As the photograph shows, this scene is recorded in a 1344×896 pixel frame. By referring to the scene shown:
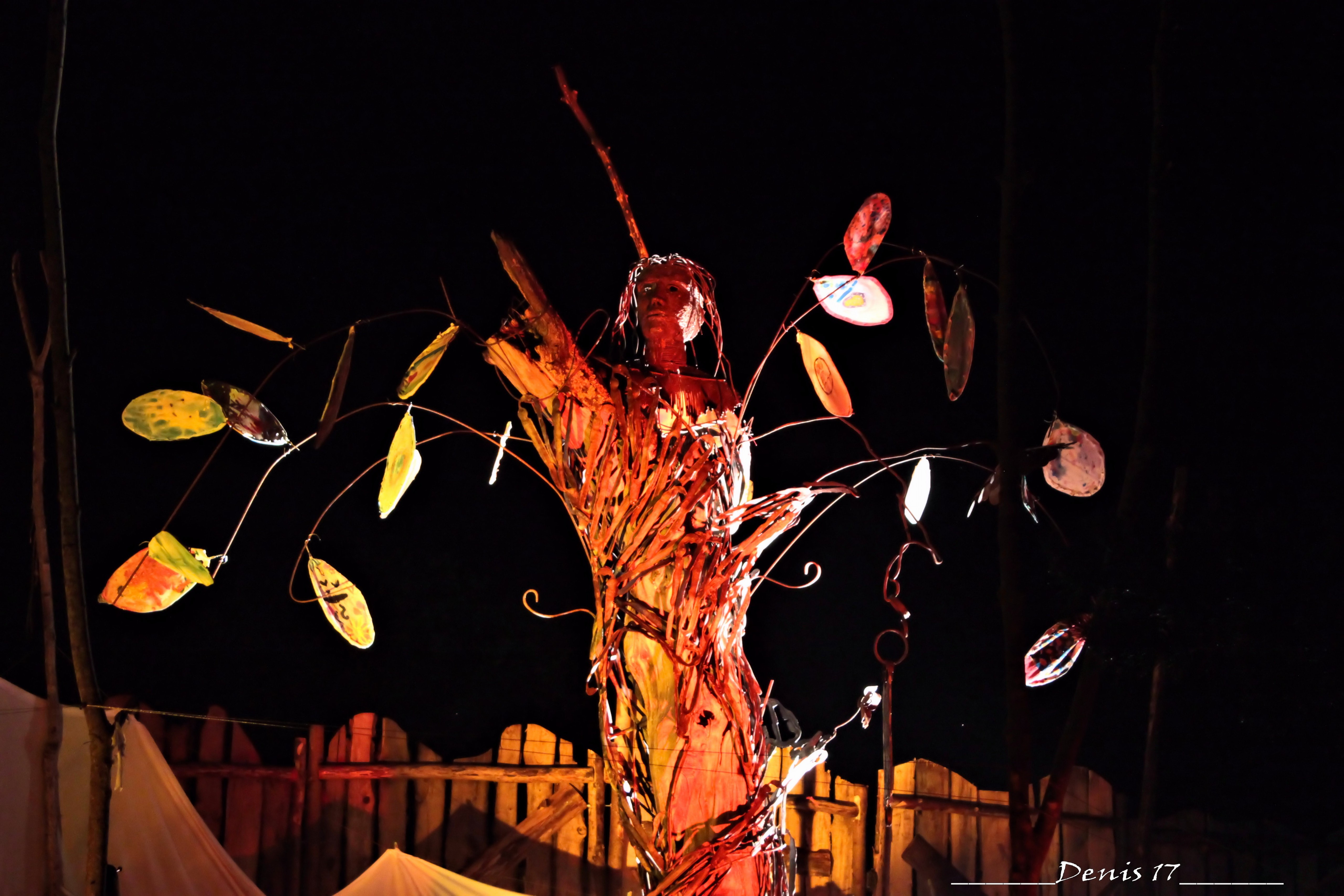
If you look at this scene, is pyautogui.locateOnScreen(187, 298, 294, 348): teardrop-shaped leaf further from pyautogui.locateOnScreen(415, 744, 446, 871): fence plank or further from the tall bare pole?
pyautogui.locateOnScreen(415, 744, 446, 871): fence plank

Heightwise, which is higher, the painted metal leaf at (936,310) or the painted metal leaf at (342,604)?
the painted metal leaf at (936,310)

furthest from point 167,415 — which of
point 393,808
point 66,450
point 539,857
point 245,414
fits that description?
point 539,857

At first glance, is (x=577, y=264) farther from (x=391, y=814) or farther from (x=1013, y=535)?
(x=391, y=814)

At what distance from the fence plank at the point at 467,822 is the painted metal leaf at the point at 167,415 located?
65.8 inches

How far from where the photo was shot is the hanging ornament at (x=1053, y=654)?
181 cm

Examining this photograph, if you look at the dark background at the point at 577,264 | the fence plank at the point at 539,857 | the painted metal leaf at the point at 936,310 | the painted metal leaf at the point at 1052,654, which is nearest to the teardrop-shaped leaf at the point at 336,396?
the painted metal leaf at the point at 936,310

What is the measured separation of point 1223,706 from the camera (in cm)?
191

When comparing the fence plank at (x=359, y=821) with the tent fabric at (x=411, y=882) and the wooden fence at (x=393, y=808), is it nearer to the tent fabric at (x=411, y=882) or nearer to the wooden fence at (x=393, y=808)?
the wooden fence at (x=393, y=808)

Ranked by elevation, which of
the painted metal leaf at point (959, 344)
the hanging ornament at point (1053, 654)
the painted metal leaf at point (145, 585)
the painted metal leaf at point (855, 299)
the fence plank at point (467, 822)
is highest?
the painted metal leaf at point (855, 299)

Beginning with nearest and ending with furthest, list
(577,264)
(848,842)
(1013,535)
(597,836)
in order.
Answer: (1013,535) → (577,264) → (848,842) → (597,836)

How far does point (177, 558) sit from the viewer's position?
1.62 metres

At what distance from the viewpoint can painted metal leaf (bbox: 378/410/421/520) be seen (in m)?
1.55

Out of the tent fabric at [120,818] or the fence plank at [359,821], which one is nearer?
the tent fabric at [120,818]

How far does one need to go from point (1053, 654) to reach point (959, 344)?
0.56 m
